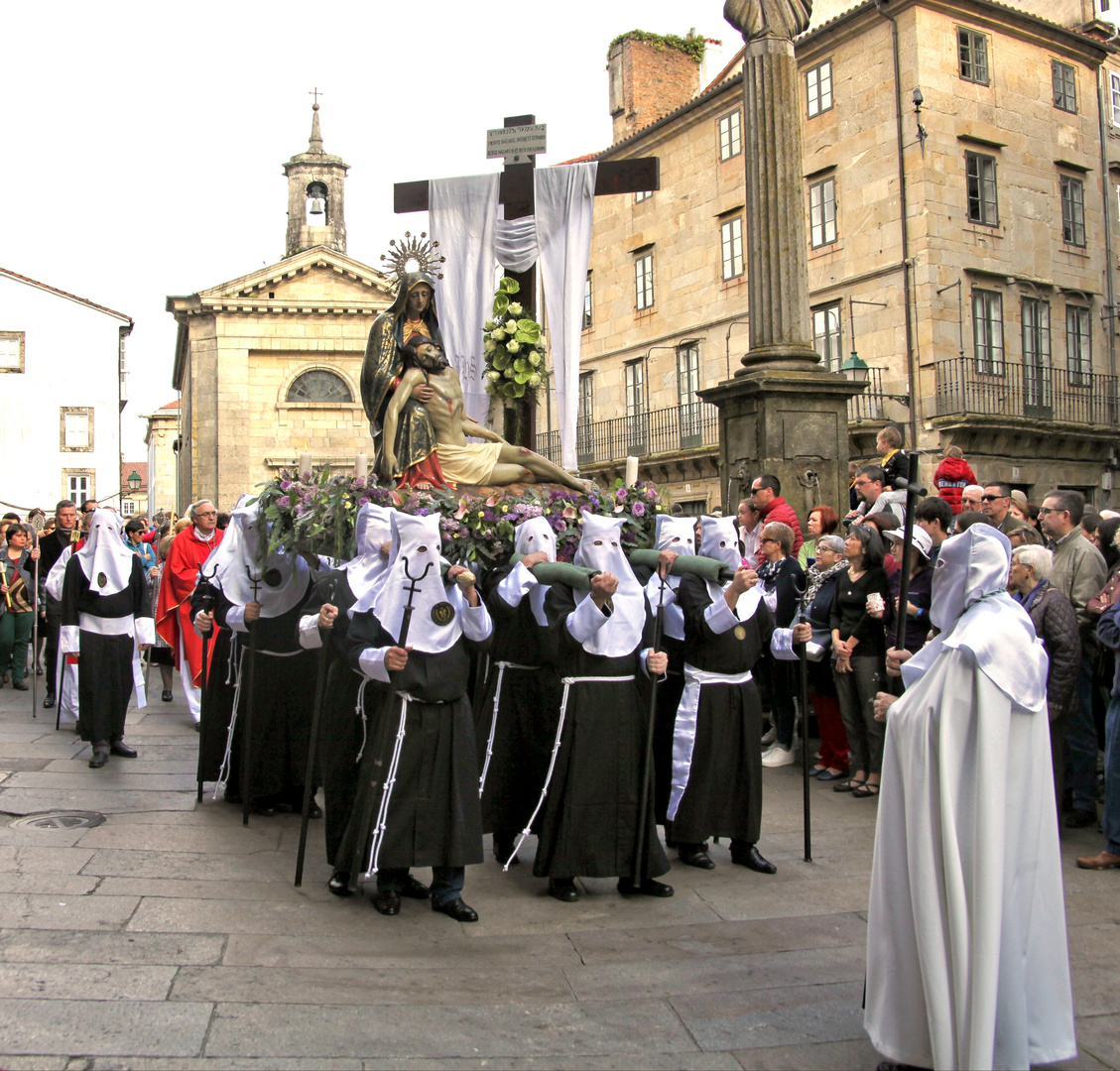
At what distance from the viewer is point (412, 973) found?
4.95m

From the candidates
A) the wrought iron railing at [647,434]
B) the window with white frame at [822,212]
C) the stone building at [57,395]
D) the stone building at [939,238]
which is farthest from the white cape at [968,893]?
the stone building at [57,395]

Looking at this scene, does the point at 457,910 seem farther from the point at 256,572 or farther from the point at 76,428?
the point at 76,428

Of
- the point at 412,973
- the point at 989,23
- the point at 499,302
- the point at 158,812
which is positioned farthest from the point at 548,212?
the point at 989,23

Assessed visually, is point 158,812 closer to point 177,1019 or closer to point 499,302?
point 177,1019

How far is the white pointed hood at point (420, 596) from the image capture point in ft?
19.0

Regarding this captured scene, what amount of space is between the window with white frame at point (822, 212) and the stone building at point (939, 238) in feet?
0.15

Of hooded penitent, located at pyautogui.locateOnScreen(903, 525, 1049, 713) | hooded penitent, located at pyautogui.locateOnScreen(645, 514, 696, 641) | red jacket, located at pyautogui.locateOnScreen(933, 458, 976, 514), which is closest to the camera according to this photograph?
hooded penitent, located at pyautogui.locateOnScreen(903, 525, 1049, 713)

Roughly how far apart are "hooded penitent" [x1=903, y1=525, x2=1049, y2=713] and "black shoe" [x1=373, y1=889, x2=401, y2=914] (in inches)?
112

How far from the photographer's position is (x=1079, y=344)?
26359 millimetres

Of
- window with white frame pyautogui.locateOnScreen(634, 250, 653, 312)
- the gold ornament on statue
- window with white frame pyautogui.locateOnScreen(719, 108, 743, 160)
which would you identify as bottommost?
the gold ornament on statue

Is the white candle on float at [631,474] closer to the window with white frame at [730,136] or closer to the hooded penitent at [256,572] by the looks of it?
the hooded penitent at [256,572]

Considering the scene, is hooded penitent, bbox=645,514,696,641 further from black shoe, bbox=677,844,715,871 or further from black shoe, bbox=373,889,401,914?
black shoe, bbox=373,889,401,914

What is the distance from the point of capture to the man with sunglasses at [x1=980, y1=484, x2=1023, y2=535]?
27.0 ft

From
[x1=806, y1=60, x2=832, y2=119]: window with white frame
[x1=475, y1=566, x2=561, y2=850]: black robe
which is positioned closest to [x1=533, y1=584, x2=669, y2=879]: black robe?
[x1=475, y1=566, x2=561, y2=850]: black robe
